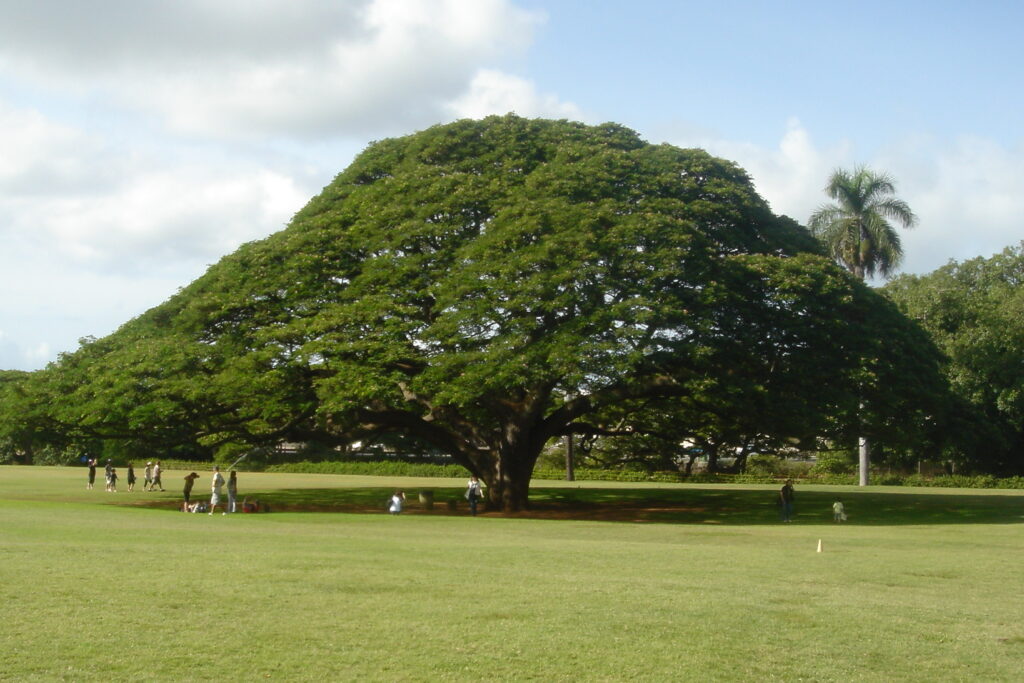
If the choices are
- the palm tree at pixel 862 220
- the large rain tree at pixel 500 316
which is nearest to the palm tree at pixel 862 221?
the palm tree at pixel 862 220

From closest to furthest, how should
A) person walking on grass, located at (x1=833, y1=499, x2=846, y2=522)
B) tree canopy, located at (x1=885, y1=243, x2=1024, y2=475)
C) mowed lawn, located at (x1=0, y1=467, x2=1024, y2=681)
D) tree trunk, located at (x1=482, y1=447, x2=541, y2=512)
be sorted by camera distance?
mowed lawn, located at (x1=0, y1=467, x2=1024, y2=681), person walking on grass, located at (x1=833, y1=499, x2=846, y2=522), tree trunk, located at (x1=482, y1=447, x2=541, y2=512), tree canopy, located at (x1=885, y1=243, x2=1024, y2=475)

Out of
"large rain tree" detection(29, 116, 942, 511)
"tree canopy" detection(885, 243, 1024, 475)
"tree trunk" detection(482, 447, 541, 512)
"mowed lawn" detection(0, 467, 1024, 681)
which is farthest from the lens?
"tree canopy" detection(885, 243, 1024, 475)

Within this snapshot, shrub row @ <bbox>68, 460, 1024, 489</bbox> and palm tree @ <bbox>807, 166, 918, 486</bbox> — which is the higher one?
palm tree @ <bbox>807, 166, 918, 486</bbox>

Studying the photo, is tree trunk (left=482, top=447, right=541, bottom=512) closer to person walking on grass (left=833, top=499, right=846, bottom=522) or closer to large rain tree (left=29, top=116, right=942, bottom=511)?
large rain tree (left=29, top=116, right=942, bottom=511)

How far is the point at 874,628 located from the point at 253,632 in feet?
24.0

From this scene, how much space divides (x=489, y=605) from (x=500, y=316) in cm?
1747

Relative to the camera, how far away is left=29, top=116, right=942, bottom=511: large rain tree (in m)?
29.1

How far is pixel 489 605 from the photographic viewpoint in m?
12.4

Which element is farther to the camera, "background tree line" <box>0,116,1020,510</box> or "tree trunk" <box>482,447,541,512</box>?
"tree trunk" <box>482,447,541,512</box>

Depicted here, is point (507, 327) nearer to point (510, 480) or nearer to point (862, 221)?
point (510, 480)

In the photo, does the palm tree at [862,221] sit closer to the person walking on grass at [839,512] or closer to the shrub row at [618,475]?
the shrub row at [618,475]

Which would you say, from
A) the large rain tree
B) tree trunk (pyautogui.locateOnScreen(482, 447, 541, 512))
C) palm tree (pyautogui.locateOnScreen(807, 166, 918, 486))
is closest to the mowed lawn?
the large rain tree

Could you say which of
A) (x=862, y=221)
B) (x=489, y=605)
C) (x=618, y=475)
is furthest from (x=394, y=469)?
(x=489, y=605)

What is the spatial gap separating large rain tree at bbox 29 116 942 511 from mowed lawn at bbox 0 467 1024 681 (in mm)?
7131
